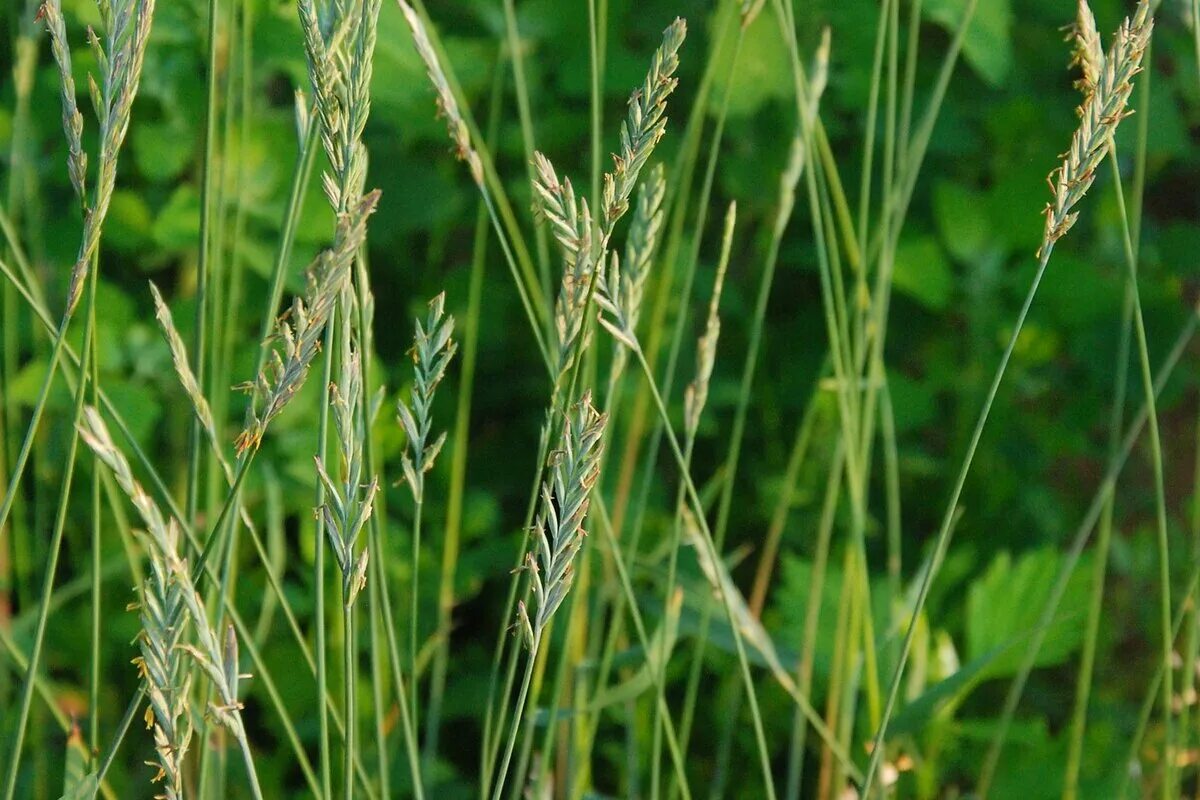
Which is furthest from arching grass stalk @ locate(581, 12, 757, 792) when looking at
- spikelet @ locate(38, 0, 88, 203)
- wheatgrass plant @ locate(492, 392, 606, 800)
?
spikelet @ locate(38, 0, 88, 203)

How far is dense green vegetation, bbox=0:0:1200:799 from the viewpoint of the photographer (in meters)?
0.77

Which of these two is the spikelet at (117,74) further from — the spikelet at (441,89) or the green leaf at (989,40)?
the green leaf at (989,40)

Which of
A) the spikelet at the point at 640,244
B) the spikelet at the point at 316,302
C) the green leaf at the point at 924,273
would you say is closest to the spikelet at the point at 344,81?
the spikelet at the point at 316,302

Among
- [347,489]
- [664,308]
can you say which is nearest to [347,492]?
[347,489]

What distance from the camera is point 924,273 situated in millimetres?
1238

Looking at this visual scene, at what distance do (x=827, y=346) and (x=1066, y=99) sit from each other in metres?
0.36

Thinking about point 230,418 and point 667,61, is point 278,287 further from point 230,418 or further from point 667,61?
point 230,418

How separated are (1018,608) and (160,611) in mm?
818

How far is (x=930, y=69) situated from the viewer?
126cm

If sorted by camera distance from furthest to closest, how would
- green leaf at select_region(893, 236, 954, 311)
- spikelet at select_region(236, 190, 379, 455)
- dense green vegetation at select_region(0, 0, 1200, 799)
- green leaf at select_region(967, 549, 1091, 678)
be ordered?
green leaf at select_region(893, 236, 954, 311)
green leaf at select_region(967, 549, 1091, 678)
dense green vegetation at select_region(0, 0, 1200, 799)
spikelet at select_region(236, 190, 379, 455)

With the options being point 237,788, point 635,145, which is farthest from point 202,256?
point 237,788

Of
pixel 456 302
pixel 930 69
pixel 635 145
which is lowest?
pixel 456 302

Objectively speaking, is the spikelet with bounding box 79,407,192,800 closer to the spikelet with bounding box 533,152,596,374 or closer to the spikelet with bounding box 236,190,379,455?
the spikelet with bounding box 236,190,379,455

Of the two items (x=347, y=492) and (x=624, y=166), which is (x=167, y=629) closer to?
(x=347, y=492)
